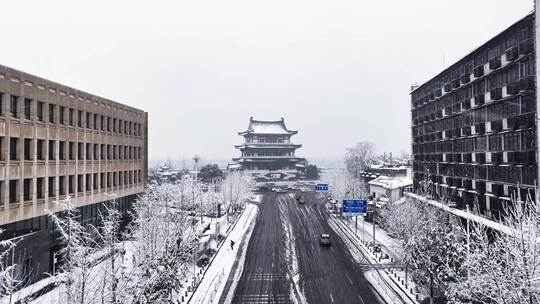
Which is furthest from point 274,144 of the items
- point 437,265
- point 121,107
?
point 437,265

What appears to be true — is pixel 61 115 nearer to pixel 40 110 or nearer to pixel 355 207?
pixel 40 110

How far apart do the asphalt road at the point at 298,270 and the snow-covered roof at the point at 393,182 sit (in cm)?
1369

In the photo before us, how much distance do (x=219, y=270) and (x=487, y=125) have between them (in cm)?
2794

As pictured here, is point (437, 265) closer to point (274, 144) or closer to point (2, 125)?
point (2, 125)

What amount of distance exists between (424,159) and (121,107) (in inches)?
1591

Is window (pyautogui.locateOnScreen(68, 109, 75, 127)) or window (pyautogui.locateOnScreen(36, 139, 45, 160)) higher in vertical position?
window (pyautogui.locateOnScreen(68, 109, 75, 127))

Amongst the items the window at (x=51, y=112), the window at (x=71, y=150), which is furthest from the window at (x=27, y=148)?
the window at (x=71, y=150)

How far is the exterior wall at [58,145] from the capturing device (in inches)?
1035

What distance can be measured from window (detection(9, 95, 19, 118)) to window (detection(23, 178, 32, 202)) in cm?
464

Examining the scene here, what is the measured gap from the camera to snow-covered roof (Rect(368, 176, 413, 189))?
6228 cm

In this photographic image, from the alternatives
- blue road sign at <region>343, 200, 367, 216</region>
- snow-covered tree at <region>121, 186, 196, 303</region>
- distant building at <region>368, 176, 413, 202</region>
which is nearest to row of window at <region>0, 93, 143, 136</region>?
→ snow-covered tree at <region>121, 186, 196, 303</region>

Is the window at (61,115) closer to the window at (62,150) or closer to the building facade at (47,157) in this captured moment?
the building facade at (47,157)

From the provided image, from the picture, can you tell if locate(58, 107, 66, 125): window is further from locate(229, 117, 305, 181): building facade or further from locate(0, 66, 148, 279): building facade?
locate(229, 117, 305, 181): building facade

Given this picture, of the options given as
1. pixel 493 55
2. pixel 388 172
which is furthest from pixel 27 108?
pixel 388 172
